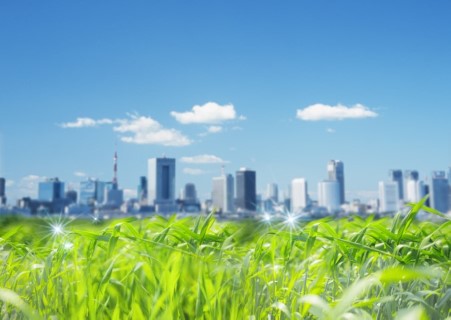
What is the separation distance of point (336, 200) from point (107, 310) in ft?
574

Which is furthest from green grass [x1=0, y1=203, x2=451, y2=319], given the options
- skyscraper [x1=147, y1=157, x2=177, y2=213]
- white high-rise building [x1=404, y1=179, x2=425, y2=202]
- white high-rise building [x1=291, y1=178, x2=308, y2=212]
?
white high-rise building [x1=404, y1=179, x2=425, y2=202]

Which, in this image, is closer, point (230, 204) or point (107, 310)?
point (107, 310)

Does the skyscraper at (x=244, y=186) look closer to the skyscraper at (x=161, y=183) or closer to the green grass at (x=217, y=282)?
the skyscraper at (x=161, y=183)

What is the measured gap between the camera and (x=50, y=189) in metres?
174

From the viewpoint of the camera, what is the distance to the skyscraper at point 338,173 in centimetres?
17225

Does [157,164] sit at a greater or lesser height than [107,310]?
greater

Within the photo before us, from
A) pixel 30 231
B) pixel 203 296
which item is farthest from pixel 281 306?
pixel 30 231

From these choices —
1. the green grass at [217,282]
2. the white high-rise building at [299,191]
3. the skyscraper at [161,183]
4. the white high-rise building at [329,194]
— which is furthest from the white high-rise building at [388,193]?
the green grass at [217,282]

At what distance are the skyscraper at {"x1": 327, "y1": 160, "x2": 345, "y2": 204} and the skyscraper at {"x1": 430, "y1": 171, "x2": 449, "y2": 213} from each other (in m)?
29.7

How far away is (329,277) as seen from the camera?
2.06 meters

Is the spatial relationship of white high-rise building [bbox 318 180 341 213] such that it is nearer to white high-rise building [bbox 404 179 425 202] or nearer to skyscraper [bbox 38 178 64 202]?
white high-rise building [bbox 404 179 425 202]

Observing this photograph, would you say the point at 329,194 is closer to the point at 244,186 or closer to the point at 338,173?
the point at 338,173

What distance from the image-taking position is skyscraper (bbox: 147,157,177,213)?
154m

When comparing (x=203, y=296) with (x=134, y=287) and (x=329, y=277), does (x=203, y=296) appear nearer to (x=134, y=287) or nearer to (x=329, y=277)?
(x=134, y=287)
